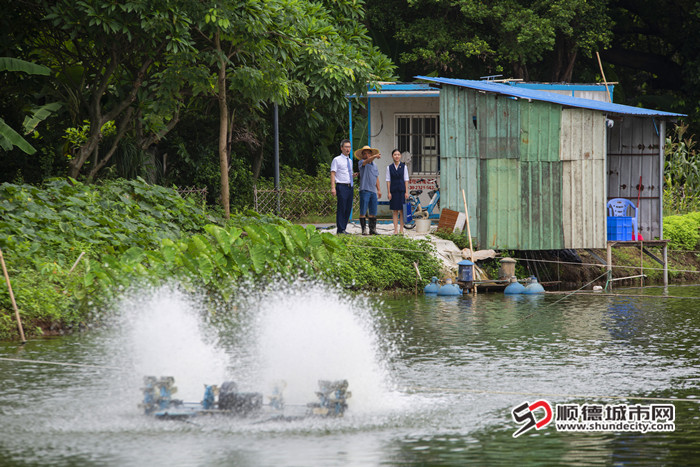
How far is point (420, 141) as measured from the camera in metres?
25.4

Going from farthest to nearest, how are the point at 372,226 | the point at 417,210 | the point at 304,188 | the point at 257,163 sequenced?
the point at 257,163 < the point at 304,188 < the point at 417,210 < the point at 372,226

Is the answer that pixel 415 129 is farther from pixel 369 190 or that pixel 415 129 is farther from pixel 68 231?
pixel 68 231

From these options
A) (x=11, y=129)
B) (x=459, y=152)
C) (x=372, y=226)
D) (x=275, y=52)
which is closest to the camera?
(x=11, y=129)

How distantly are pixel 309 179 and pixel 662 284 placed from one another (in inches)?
470

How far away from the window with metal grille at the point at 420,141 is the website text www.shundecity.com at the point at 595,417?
1664cm

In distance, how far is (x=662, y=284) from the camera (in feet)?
68.2

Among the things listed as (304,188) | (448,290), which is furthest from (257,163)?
(448,290)

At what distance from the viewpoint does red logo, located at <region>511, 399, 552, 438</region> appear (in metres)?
8.38

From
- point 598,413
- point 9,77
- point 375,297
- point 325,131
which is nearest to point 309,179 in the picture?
point 325,131

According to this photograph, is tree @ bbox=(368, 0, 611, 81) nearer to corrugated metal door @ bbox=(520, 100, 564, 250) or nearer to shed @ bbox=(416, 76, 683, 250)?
shed @ bbox=(416, 76, 683, 250)

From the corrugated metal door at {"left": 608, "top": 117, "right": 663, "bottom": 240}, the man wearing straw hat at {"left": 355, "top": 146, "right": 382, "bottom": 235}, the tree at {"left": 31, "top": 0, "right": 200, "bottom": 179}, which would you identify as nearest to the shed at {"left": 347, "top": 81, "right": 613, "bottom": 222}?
the corrugated metal door at {"left": 608, "top": 117, "right": 663, "bottom": 240}

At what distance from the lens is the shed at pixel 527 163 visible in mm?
19516

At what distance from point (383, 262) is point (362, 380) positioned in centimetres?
893

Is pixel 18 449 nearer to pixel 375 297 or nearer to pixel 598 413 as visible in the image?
pixel 598 413
